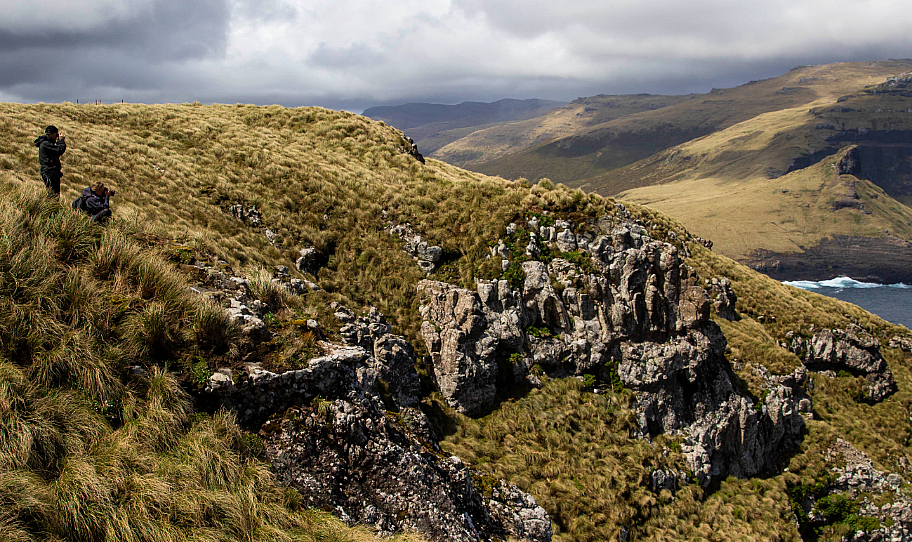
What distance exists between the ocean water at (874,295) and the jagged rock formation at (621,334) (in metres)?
123

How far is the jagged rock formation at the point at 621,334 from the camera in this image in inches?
707

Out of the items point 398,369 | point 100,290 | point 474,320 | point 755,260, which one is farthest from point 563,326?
point 755,260

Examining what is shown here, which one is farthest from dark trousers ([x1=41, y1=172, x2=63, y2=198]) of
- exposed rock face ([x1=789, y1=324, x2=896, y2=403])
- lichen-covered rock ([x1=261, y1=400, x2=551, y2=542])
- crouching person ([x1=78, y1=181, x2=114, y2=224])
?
exposed rock face ([x1=789, y1=324, x2=896, y2=403])

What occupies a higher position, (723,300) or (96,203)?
(96,203)

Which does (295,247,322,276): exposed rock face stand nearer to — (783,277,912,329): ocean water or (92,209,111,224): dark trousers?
(92,209,111,224): dark trousers

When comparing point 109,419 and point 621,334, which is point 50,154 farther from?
point 621,334

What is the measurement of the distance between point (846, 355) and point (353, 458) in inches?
1412

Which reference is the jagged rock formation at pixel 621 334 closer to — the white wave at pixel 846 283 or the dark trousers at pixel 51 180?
the dark trousers at pixel 51 180

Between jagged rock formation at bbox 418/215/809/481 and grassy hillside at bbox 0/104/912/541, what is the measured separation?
1.09m

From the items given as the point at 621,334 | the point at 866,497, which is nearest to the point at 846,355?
the point at 866,497

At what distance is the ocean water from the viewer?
12311 cm

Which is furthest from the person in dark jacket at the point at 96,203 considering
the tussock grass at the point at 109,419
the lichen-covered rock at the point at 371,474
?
the lichen-covered rock at the point at 371,474

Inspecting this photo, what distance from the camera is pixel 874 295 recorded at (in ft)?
493

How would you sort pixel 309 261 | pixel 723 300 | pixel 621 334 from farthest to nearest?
pixel 723 300
pixel 309 261
pixel 621 334
